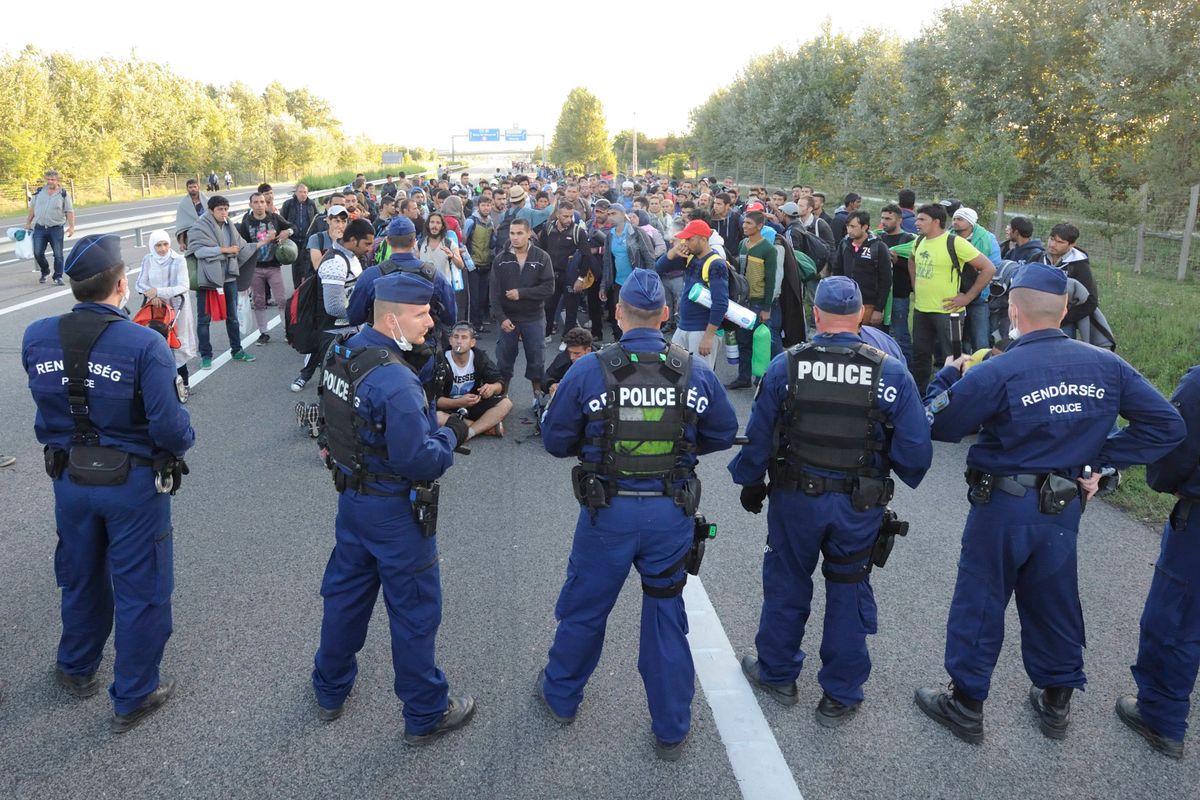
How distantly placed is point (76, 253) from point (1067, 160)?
2240 centimetres

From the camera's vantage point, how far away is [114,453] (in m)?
3.65

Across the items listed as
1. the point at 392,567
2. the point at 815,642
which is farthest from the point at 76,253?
the point at 815,642

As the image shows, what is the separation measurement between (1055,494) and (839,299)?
3.94ft

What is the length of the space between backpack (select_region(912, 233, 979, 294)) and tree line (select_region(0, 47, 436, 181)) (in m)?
45.9

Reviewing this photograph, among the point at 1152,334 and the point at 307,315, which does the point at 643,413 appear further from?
the point at 1152,334

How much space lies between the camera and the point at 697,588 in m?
5.05

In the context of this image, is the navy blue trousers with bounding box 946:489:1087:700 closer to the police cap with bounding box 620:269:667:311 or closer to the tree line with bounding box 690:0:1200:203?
the police cap with bounding box 620:269:667:311

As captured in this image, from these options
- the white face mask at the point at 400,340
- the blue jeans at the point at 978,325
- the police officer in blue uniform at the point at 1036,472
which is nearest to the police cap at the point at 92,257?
the white face mask at the point at 400,340

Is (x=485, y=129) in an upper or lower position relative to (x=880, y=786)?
upper

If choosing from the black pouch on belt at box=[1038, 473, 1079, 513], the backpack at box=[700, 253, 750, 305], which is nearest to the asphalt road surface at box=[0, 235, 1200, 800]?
the black pouch on belt at box=[1038, 473, 1079, 513]

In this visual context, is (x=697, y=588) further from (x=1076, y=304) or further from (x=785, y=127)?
(x=785, y=127)

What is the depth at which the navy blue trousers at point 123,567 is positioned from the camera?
145 inches

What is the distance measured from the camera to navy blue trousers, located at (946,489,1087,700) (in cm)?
362

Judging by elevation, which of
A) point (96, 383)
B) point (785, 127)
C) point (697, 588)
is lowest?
point (697, 588)
